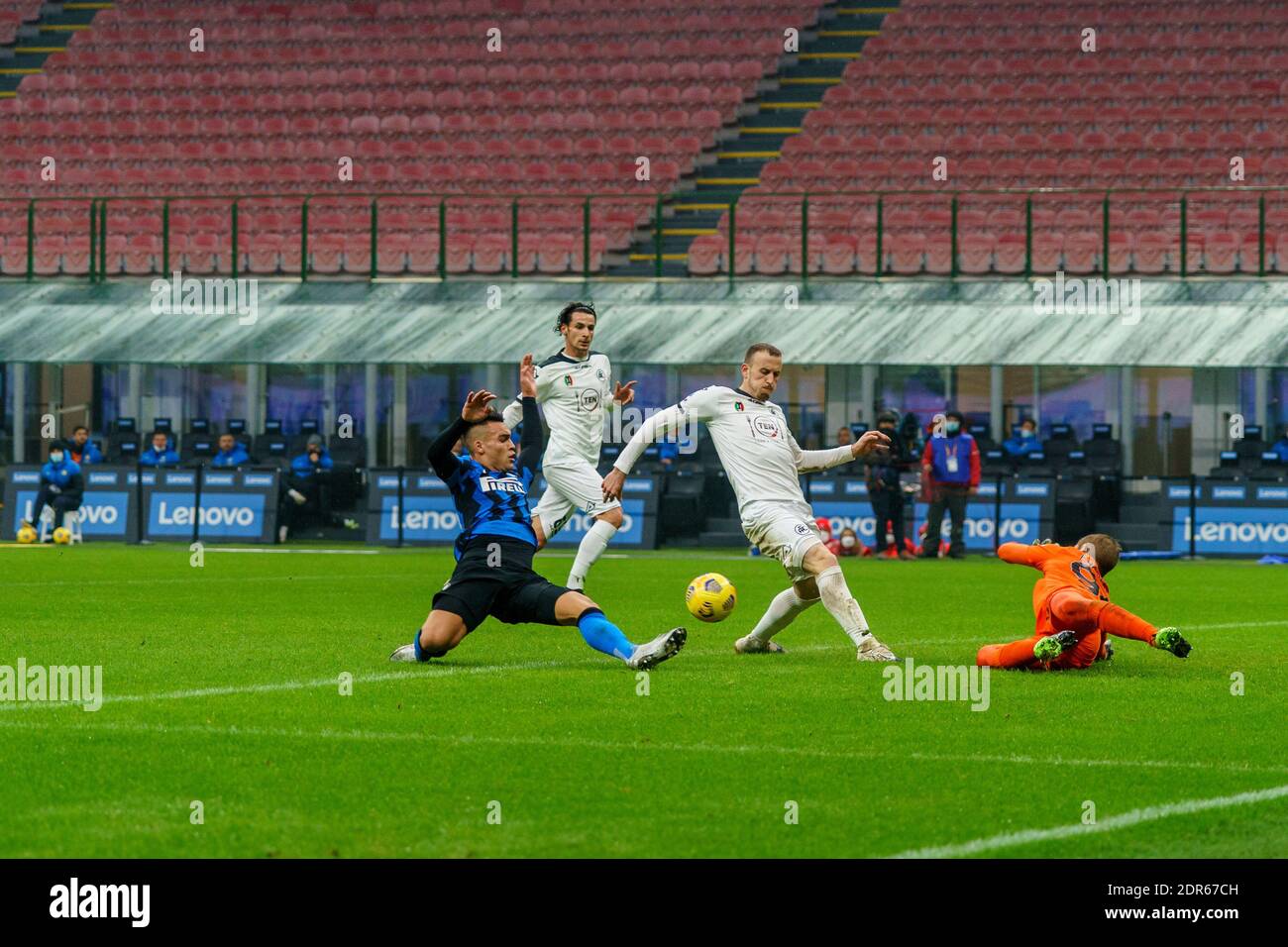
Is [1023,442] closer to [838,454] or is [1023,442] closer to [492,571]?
[838,454]

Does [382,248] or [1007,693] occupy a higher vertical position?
[382,248]

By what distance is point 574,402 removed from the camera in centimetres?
1731

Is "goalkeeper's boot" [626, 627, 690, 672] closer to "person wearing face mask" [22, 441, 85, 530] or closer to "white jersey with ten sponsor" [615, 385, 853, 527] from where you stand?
"white jersey with ten sponsor" [615, 385, 853, 527]

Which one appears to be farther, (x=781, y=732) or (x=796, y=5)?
→ (x=796, y=5)

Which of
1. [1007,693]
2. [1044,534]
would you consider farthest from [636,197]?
A: [1007,693]

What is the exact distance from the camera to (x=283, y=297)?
1378 inches

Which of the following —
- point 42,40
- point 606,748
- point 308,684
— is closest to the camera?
point 606,748

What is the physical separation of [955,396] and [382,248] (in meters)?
11.1

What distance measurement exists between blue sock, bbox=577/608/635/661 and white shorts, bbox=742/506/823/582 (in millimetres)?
1249

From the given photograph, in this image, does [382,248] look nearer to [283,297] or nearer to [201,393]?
[283,297]

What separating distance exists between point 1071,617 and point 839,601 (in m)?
1.40

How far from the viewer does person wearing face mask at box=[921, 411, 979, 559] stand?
27953 mm

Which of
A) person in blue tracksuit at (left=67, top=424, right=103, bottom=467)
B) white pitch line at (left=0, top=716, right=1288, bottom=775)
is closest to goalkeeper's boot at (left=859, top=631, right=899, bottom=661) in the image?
white pitch line at (left=0, top=716, right=1288, bottom=775)

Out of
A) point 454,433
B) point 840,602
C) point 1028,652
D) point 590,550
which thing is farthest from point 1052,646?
point 590,550
